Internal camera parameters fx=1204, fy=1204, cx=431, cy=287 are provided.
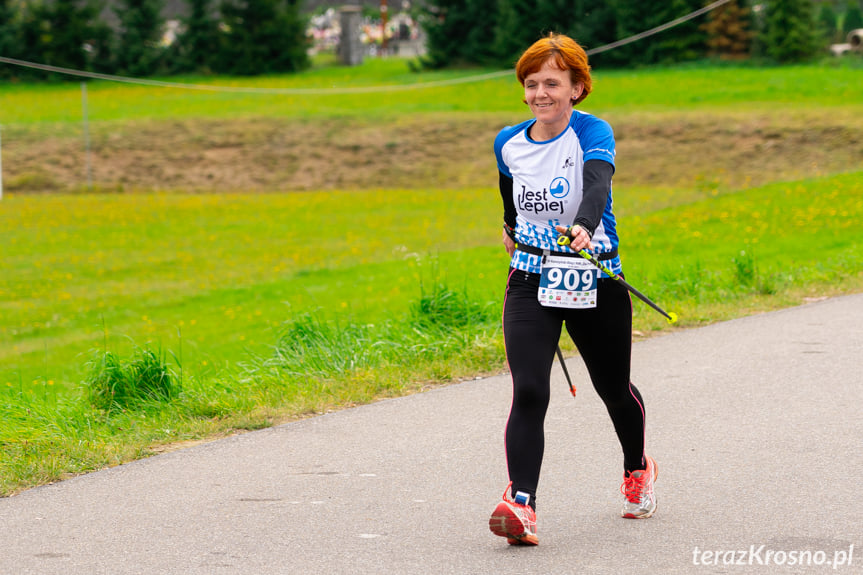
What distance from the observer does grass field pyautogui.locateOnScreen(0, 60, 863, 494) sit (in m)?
7.77

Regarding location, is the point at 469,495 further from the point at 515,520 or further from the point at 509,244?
the point at 509,244

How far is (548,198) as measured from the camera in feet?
15.2

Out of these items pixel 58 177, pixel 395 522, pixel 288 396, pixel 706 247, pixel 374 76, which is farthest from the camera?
pixel 374 76

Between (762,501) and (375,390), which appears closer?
(762,501)

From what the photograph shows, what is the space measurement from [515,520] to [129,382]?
394cm

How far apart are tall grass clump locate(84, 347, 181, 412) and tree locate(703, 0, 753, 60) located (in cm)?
3907

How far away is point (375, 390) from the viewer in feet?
24.6

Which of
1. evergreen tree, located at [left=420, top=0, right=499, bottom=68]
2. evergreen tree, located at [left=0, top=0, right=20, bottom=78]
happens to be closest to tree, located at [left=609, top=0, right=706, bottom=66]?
evergreen tree, located at [left=420, top=0, right=499, bottom=68]

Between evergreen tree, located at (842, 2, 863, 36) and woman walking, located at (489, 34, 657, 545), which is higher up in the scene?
evergreen tree, located at (842, 2, 863, 36)

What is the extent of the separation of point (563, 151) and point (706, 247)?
1209 centimetres

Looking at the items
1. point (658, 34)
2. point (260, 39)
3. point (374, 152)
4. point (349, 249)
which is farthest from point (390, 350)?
point (260, 39)

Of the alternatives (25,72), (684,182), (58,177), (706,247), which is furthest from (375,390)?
(25,72)

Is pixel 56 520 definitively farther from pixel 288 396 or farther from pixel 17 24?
pixel 17 24

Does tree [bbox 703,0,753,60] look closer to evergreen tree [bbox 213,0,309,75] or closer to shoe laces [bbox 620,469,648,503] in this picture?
evergreen tree [bbox 213,0,309,75]
